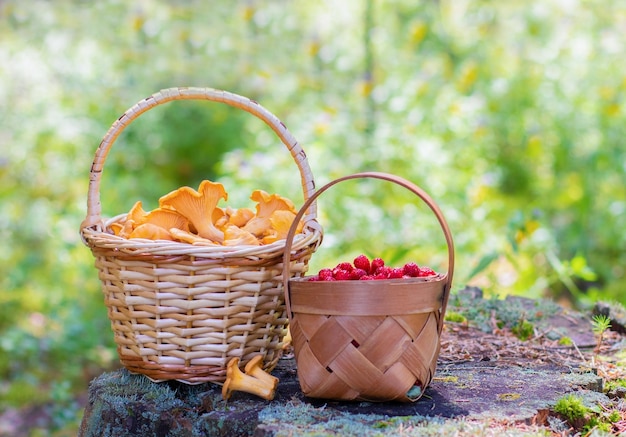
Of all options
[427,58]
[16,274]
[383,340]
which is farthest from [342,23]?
[383,340]

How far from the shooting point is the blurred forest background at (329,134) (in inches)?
135

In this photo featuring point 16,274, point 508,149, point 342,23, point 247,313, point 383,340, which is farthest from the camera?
point 342,23

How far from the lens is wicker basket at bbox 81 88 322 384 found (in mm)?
1448

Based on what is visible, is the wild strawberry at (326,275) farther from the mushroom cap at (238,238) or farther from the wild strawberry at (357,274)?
the mushroom cap at (238,238)

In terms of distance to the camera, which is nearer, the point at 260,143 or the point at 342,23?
the point at 260,143

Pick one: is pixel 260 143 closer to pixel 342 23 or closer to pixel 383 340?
pixel 342 23

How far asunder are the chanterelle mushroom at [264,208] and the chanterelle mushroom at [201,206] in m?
0.08

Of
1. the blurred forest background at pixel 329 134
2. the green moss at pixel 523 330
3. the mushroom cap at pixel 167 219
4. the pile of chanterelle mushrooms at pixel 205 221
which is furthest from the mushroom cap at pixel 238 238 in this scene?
the blurred forest background at pixel 329 134

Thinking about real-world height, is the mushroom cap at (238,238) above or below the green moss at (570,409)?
above

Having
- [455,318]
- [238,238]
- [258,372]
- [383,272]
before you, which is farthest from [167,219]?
[455,318]

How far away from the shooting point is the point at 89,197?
5.35 ft

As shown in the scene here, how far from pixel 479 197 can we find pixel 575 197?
0.87 metres

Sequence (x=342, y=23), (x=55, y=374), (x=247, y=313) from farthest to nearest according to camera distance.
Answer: (x=342, y=23)
(x=55, y=374)
(x=247, y=313)

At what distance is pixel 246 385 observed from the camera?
145 centimetres
